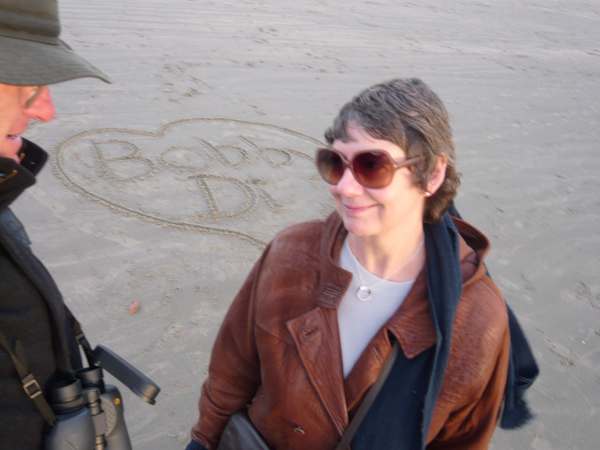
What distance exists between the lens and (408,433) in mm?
1648

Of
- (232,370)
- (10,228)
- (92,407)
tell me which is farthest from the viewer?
(232,370)

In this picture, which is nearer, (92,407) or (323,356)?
(92,407)

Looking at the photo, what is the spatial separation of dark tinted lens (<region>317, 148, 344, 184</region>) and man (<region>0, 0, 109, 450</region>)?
66cm

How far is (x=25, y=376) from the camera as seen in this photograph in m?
1.36

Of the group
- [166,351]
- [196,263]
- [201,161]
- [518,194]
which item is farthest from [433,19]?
[166,351]

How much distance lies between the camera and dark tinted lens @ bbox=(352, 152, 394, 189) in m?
1.64

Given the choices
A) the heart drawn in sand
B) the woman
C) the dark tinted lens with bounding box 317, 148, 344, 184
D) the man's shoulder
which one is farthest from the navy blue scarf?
the heart drawn in sand

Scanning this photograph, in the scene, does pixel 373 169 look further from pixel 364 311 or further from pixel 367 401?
pixel 367 401

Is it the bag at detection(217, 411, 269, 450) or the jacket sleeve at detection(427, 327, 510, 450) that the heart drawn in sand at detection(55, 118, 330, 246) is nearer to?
the bag at detection(217, 411, 269, 450)

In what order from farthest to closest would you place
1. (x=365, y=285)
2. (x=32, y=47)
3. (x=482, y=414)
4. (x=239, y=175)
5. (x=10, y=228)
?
1. (x=239, y=175)
2. (x=365, y=285)
3. (x=482, y=414)
4. (x=10, y=228)
5. (x=32, y=47)

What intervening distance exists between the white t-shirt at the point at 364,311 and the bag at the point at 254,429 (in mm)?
92

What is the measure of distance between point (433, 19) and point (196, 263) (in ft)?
31.6


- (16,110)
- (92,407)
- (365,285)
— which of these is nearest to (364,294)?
(365,285)

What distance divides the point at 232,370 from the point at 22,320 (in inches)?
29.5
